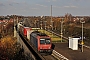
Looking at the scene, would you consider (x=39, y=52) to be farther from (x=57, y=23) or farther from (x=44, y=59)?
(x=57, y=23)

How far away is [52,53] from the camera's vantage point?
86.1 feet

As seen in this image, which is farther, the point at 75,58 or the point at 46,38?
the point at 46,38

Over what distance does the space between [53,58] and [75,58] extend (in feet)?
8.25

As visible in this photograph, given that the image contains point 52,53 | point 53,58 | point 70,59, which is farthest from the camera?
point 52,53

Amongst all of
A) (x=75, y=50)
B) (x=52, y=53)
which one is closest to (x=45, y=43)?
(x=52, y=53)

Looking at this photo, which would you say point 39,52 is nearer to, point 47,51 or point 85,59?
point 47,51

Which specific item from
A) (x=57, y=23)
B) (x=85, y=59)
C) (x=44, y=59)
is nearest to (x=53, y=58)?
(x=44, y=59)

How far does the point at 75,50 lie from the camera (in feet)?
93.7

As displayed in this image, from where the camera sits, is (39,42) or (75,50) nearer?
(39,42)

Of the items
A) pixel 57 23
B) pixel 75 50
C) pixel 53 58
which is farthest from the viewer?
pixel 57 23

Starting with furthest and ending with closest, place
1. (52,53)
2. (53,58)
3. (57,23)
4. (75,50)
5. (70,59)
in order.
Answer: (57,23), (75,50), (52,53), (53,58), (70,59)

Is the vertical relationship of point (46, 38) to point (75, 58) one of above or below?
above

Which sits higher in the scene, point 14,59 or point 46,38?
point 46,38

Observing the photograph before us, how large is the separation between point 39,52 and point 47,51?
0.95m
